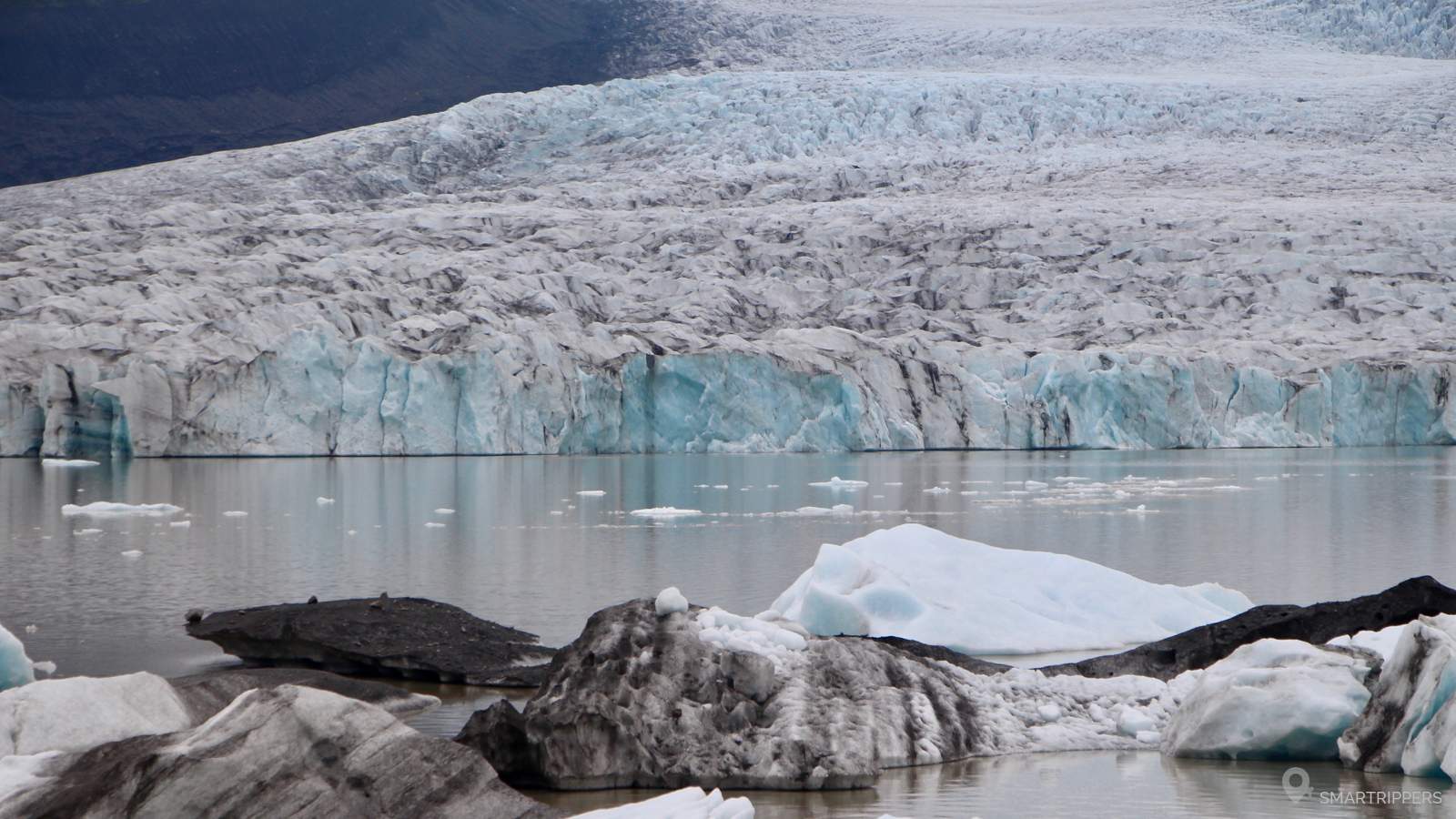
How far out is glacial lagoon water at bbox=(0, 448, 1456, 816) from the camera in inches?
167

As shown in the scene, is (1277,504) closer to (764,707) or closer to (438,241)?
(764,707)

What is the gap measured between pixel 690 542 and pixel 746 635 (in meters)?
6.94

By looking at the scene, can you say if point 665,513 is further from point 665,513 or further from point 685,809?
point 685,809

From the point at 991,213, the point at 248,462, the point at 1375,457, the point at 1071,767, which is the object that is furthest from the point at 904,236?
the point at 1071,767

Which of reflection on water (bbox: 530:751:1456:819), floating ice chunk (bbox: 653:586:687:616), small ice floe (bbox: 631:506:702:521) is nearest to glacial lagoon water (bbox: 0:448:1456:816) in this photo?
reflection on water (bbox: 530:751:1456:819)

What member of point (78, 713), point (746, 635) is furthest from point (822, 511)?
point (78, 713)

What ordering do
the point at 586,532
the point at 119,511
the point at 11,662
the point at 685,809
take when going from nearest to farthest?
1. the point at 685,809
2. the point at 11,662
3. the point at 586,532
4. the point at 119,511

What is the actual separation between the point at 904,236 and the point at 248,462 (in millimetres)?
14341

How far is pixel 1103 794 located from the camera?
4070mm

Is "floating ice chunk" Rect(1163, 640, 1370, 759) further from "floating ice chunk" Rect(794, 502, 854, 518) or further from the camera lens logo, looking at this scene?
"floating ice chunk" Rect(794, 502, 854, 518)

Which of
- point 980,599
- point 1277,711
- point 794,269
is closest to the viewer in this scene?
point 1277,711

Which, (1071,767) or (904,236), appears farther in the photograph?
(904,236)

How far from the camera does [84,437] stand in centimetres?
2197

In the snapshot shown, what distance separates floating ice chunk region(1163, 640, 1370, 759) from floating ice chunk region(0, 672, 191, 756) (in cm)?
296
